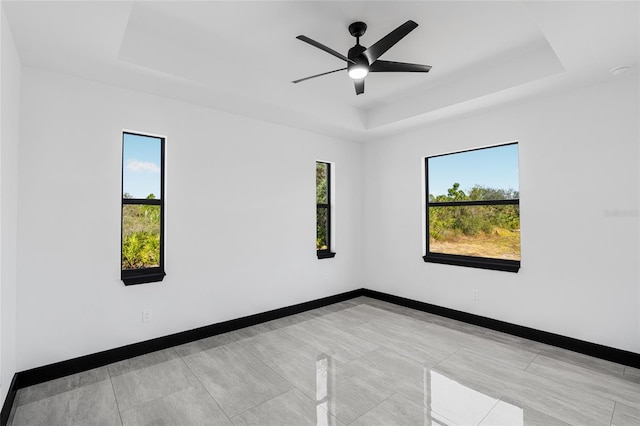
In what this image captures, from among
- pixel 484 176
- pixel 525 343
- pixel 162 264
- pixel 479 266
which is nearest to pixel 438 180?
pixel 484 176

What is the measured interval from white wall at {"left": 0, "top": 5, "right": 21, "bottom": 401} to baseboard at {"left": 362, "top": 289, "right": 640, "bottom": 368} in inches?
164

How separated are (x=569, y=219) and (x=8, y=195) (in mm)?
4683

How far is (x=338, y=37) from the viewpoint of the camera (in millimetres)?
2668

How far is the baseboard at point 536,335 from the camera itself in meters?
2.80

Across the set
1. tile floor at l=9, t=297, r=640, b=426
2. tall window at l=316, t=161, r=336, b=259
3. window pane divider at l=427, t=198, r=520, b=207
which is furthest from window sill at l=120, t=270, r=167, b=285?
window pane divider at l=427, t=198, r=520, b=207

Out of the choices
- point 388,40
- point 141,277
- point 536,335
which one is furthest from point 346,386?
point 388,40

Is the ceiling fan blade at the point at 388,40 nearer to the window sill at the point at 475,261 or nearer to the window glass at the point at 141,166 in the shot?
the window glass at the point at 141,166

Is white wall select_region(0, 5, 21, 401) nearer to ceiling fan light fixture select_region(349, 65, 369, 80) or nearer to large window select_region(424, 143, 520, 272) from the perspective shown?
ceiling fan light fixture select_region(349, 65, 369, 80)

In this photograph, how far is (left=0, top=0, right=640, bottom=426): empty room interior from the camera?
2.20 m

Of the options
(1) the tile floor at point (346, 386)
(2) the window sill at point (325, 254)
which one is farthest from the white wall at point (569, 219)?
(2) the window sill at point (325, 254)

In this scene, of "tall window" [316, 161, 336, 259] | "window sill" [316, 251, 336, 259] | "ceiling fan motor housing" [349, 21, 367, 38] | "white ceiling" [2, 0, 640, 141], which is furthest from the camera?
"tall window" [316, 161, 336, 259]

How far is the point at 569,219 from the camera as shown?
3.11 metres

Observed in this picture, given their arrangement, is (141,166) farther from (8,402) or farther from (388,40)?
(388,40)

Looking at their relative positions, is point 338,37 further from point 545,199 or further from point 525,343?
point 525,343
